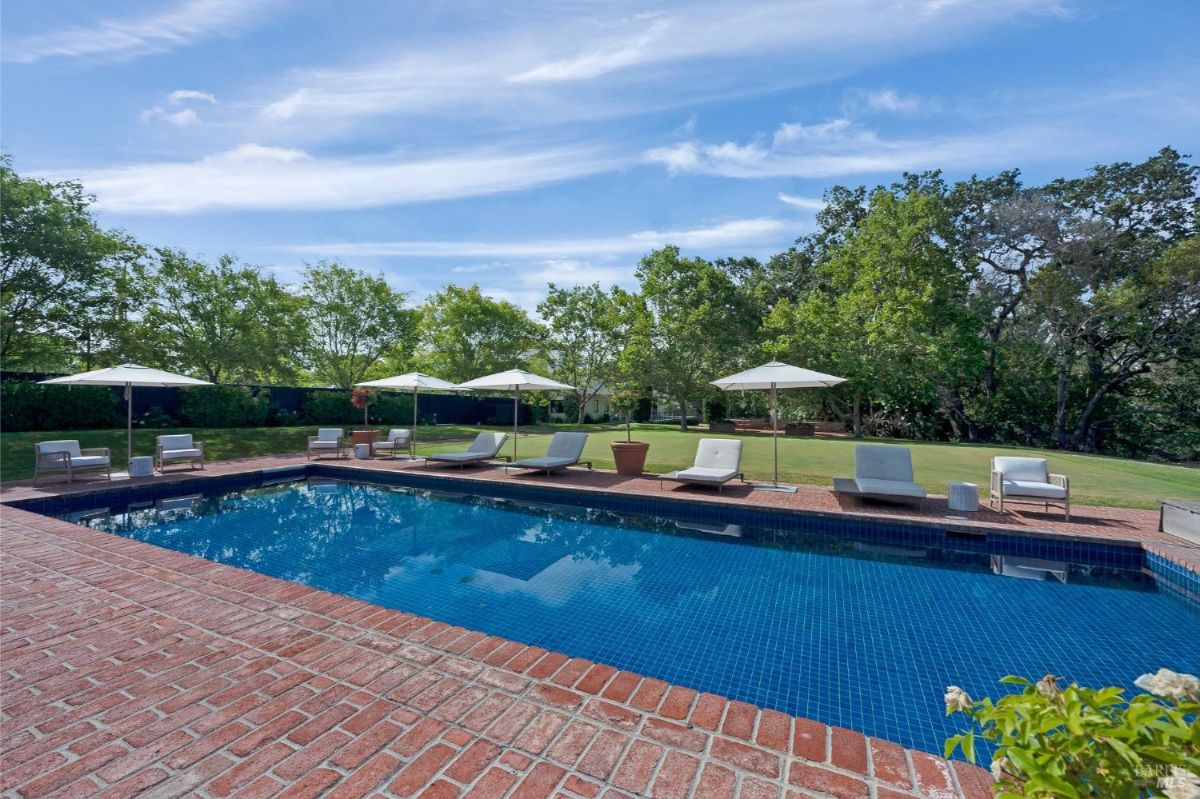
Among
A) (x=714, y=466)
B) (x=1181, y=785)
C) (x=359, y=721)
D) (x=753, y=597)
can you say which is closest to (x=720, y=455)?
(x=714, y=466)

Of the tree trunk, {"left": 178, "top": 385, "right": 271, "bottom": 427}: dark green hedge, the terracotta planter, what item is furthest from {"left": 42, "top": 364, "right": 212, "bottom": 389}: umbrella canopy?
the tree trunk

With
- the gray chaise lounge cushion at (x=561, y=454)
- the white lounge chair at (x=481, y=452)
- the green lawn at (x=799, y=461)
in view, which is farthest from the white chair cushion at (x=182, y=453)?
the gray chaise lounge cushion at (x=561, y=454)

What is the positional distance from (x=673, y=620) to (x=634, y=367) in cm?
2251

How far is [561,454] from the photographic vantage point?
11.1 metres

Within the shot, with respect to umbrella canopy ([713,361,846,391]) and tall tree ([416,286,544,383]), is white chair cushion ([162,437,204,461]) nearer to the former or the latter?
umbrella canopy ([713,361,846,391])

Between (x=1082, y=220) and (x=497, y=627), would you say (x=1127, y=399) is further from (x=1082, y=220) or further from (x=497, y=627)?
(x=497, y=627)

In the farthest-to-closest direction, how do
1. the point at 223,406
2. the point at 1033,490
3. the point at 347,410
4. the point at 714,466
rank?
the point at 347,410
the point at 223,406
the point at 714,466
the point at 1033,490

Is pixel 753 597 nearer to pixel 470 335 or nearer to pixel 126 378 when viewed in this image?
pixel 126 378

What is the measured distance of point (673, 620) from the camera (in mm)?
4504

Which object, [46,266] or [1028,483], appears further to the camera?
[46,266]

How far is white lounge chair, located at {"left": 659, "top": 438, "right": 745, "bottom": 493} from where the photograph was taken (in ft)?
28.1

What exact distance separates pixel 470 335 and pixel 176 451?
19.9 metres

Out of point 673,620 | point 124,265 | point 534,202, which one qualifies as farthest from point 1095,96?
point 124,265

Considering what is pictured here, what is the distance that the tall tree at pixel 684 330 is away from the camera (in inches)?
1028
